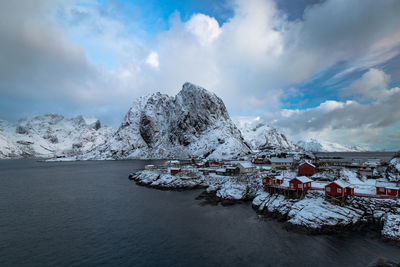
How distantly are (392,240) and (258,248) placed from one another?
60.7 feet

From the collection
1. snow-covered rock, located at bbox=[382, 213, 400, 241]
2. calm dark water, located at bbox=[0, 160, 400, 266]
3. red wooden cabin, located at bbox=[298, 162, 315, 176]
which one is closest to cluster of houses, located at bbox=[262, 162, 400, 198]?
snow-covered rock, located at bbox=[382, 213, 400, 241]

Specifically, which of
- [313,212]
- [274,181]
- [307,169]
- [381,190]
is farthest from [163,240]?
[307,169]

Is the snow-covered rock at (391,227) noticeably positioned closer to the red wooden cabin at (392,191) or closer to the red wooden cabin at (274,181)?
the red wooden cabin at (392,191)

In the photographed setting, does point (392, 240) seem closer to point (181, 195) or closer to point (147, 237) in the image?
point (147, 237)

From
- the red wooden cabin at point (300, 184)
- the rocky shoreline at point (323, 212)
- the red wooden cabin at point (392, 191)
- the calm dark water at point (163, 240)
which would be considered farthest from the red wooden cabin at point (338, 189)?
the calm dark water at point (163, 240)

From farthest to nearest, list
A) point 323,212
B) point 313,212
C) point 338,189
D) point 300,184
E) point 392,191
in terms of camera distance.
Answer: point 300,184 → point 392,191 → point 338,189 → point 313,212 → point 323,212

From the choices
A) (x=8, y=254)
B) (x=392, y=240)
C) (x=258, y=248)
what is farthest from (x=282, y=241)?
(x=8, y=254)

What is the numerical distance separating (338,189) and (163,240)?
32127 mm

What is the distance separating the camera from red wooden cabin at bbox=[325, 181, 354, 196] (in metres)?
36.6

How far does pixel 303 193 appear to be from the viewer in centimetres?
4188

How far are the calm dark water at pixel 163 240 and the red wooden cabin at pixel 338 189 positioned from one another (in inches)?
361

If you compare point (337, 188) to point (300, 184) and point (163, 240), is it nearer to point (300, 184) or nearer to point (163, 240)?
point (300, 184)

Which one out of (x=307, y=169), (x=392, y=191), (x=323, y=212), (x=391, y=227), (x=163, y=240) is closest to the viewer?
(x=391, y=227)

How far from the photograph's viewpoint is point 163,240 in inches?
1147
